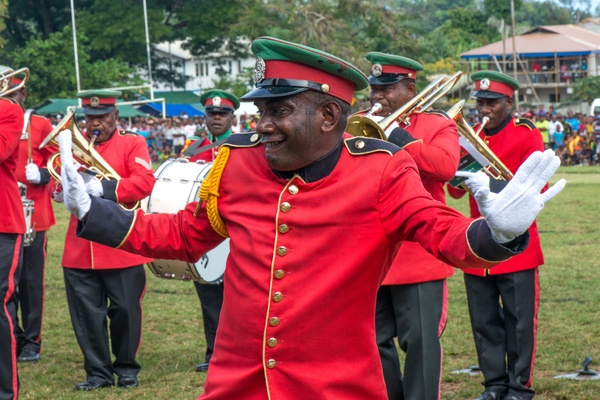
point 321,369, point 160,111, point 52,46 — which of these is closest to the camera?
point 321,369

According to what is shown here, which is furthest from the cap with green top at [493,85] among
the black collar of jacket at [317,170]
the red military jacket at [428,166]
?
the black collar of jacket at [317,170]

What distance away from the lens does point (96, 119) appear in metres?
6.59

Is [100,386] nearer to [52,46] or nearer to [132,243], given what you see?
[132,243]

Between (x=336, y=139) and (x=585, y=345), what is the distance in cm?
479

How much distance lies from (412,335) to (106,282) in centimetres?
269

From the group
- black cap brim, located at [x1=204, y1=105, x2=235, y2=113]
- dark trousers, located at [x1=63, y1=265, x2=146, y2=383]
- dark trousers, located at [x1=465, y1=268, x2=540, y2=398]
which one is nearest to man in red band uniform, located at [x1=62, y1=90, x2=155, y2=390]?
dark trousers, located at [x1=63, y1=265, x2=146, y2=383]

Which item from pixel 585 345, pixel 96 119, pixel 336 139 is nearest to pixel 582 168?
pixel 585 345

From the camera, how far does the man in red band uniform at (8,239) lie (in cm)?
526

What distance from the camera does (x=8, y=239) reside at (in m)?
5.41

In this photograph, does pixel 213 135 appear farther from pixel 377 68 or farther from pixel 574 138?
pixel 574 138

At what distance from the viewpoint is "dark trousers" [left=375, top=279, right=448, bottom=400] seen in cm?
506

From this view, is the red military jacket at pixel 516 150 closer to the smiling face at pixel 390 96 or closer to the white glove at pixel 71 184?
the smiling face at pixel 390 96

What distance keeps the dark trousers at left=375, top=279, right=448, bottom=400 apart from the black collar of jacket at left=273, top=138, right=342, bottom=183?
221 cm

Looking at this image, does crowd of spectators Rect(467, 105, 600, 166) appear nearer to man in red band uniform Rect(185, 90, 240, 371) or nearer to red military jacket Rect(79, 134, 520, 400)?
man in red band uniform Rect(185, 90, 240, 371)
